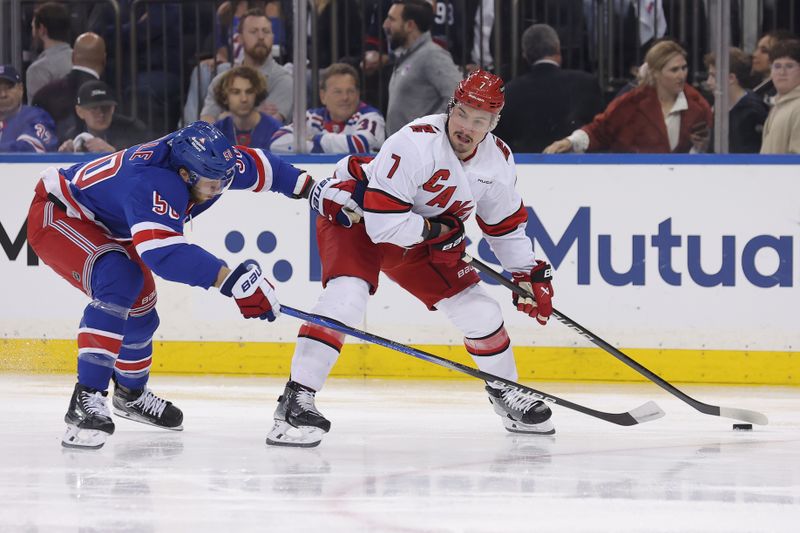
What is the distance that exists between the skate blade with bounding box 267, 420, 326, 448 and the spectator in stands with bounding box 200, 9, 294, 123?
220 centimetres

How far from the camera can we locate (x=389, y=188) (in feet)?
12.9

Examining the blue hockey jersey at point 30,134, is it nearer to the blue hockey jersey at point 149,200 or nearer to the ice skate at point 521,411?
the blue hockey jersey at point 149,200

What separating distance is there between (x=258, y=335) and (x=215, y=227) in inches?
20.3

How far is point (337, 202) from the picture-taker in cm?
410

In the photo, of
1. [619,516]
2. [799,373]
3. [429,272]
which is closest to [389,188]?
[429,272]

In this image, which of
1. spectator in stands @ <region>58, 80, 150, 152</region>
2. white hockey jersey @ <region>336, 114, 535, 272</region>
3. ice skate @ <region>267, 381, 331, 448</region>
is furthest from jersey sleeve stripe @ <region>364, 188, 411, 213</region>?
spectator in stands @ <region>58, 80, 150, 152</region>

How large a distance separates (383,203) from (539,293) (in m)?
0.66

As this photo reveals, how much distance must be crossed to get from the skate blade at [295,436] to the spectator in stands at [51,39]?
A: 2.72 m

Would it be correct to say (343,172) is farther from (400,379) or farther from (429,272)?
(400,379)

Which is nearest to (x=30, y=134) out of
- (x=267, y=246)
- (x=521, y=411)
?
(x=267, y=246)

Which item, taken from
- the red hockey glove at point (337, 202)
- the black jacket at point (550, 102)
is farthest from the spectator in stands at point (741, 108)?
the red hockey glove at point (337, 202)

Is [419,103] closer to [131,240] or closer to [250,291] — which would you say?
[131,240]

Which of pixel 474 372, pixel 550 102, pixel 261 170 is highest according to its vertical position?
pixel 550 102

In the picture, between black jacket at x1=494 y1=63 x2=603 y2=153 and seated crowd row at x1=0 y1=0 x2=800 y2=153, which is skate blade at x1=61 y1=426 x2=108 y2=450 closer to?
seated crowd row at x1=0 y1=0 x2=800 y2=153
